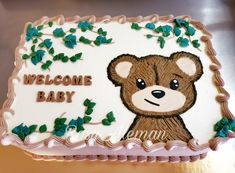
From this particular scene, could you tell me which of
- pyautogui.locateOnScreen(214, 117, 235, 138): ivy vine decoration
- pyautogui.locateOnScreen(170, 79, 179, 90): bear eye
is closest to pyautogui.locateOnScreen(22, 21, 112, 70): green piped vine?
pyautogui.locateOnScreen(170, 79, 179, 90): bear eye

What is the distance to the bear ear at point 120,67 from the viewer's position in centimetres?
136

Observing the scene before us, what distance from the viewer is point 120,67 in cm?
140

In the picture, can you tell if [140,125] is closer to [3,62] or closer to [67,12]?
[3,62]

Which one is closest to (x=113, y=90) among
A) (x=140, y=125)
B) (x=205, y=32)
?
(x=140, y=125)

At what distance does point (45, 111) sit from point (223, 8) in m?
1.26

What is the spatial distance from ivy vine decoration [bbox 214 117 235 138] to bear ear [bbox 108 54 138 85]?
0.40 metres

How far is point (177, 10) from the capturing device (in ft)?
6.56

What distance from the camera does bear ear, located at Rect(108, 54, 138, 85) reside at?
1.36 meters

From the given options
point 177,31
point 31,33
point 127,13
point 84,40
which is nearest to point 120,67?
point 84,40

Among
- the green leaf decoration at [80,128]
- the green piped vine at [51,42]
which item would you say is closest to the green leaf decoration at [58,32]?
→ the green piped vine at [51,42]

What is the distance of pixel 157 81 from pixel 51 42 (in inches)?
20.0

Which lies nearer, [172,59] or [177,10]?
[172,59]

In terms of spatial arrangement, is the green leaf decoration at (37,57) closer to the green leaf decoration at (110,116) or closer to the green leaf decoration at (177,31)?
the green leaf decoration at (110,116)

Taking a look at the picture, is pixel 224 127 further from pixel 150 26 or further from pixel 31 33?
pixel 31 33
